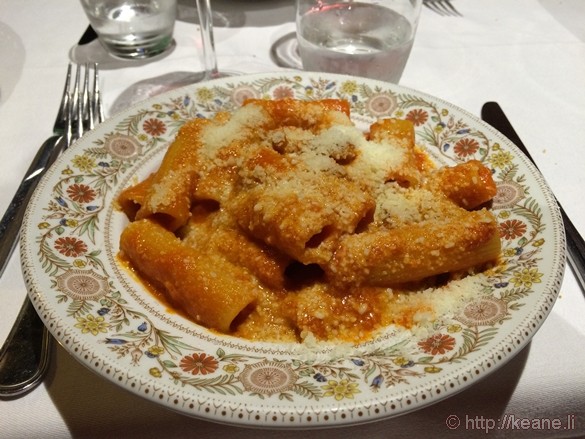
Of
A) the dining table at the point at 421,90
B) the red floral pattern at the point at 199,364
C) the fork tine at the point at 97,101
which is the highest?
the red floral pattern at the point at 199,364

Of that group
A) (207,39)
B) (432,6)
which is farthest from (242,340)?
(432,6)

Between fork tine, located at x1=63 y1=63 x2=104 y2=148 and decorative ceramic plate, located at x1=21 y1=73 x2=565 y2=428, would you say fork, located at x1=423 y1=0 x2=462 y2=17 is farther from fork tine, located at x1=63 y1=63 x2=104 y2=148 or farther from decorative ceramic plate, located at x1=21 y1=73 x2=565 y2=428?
fork tine, located at x1=63 y1=63 x2=104 y2=148

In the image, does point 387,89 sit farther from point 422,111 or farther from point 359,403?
point 359,403

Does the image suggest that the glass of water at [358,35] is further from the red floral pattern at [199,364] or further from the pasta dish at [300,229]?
the red floral pattern at [199,364]

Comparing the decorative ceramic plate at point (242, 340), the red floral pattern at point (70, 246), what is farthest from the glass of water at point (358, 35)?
the red floral pattern at point (70, 246)

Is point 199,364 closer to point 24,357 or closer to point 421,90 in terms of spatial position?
point 24,357

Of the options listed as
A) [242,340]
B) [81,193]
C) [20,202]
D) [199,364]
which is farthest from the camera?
[20,202]
